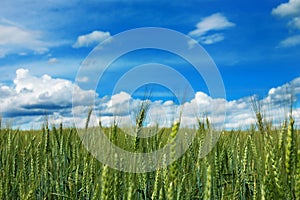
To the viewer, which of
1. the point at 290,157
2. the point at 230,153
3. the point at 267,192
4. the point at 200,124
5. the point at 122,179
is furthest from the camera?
the point at 200,124

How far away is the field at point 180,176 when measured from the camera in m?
1.45

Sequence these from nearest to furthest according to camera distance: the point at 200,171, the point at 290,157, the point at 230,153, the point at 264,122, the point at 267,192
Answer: the point at 267,192 → the point at 290,157 → the point at 264,122 → the point at 200,171 → the point at 230,153

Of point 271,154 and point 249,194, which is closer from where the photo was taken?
point 271,154

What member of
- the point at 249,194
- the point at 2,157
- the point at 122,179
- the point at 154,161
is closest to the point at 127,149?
the point at 154,161

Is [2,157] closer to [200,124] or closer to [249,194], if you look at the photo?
[200,124]

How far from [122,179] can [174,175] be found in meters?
0.72

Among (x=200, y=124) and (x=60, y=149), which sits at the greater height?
(x=200, y=124)

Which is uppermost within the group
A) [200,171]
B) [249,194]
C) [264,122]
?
[264,122]

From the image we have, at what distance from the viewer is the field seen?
145 centimetres

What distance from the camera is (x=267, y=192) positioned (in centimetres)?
138

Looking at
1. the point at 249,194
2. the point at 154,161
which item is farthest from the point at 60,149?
the point at 249,194

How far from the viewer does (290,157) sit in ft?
5.05

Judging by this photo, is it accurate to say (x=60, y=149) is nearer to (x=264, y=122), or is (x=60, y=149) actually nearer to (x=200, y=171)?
(x=200, y=171)

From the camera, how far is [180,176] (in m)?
2.29
